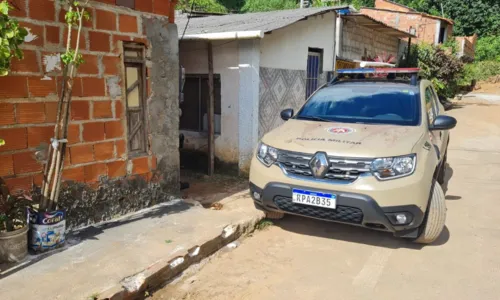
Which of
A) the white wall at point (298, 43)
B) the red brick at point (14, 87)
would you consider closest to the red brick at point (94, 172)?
the red brick at point (14, 87)

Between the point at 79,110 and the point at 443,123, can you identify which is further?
the point at 443,123

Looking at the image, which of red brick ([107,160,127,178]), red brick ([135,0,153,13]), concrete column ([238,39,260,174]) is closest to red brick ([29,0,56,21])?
red brick ([135,0,153,13])

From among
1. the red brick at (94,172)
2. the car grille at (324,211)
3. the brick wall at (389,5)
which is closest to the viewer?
the car grille at (324,211)

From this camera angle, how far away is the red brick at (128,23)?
175 inches

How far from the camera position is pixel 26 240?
11.5ft

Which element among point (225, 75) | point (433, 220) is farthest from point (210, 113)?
point (433, 220)

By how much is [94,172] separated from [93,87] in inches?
37.5

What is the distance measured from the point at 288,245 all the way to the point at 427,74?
52.2 ft

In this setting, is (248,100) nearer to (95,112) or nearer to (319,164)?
(95,112)

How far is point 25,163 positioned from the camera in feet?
12.1

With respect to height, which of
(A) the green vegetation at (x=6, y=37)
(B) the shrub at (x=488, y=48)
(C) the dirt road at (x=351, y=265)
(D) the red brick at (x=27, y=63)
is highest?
(B) the shrub at (x=488, y=48)

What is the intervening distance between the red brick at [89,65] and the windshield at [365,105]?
8.37 feet

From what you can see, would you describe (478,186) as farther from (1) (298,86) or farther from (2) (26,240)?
(2) (26,240)

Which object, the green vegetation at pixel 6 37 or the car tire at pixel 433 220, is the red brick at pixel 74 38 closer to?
the green vegetation at pixel 6 37
